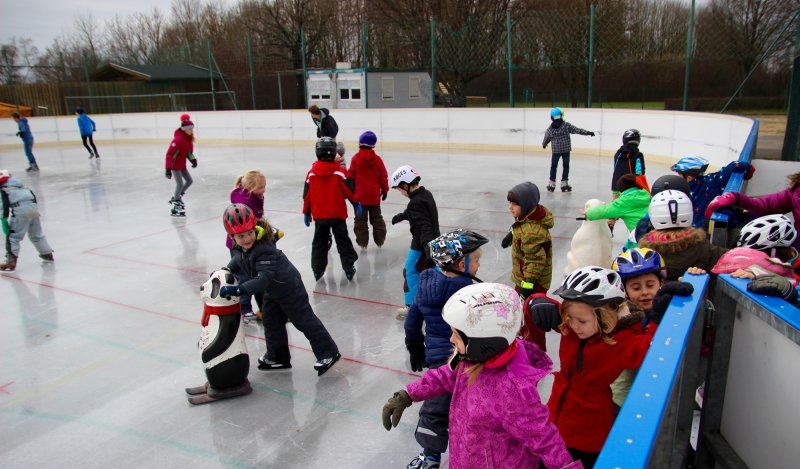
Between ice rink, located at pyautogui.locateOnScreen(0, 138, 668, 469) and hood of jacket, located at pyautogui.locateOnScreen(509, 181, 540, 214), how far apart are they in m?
1.16

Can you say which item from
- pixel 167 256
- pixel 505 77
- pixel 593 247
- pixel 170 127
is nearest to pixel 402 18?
pixel 505 77

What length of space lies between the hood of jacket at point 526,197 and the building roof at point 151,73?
99.0 ft

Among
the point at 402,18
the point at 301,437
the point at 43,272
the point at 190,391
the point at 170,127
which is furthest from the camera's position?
the point at 402,18

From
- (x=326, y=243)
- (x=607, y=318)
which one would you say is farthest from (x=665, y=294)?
(x=326, y=243)

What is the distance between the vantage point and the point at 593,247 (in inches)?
178

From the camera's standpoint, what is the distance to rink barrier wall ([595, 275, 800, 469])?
1.73 meters

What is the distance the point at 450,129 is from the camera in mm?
18281

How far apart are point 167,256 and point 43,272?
1.34m

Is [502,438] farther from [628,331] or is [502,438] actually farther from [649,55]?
[649,55]

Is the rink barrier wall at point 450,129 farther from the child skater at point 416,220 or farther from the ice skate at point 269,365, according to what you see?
the ice skate at point 269,365

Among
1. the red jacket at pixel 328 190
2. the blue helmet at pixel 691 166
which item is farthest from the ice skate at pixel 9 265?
the blue helmet at pixel 691 166

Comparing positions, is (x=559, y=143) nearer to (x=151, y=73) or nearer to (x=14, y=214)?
(x=14, y=214)

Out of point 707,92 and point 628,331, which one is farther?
point 707,92

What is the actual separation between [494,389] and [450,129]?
1671cm
